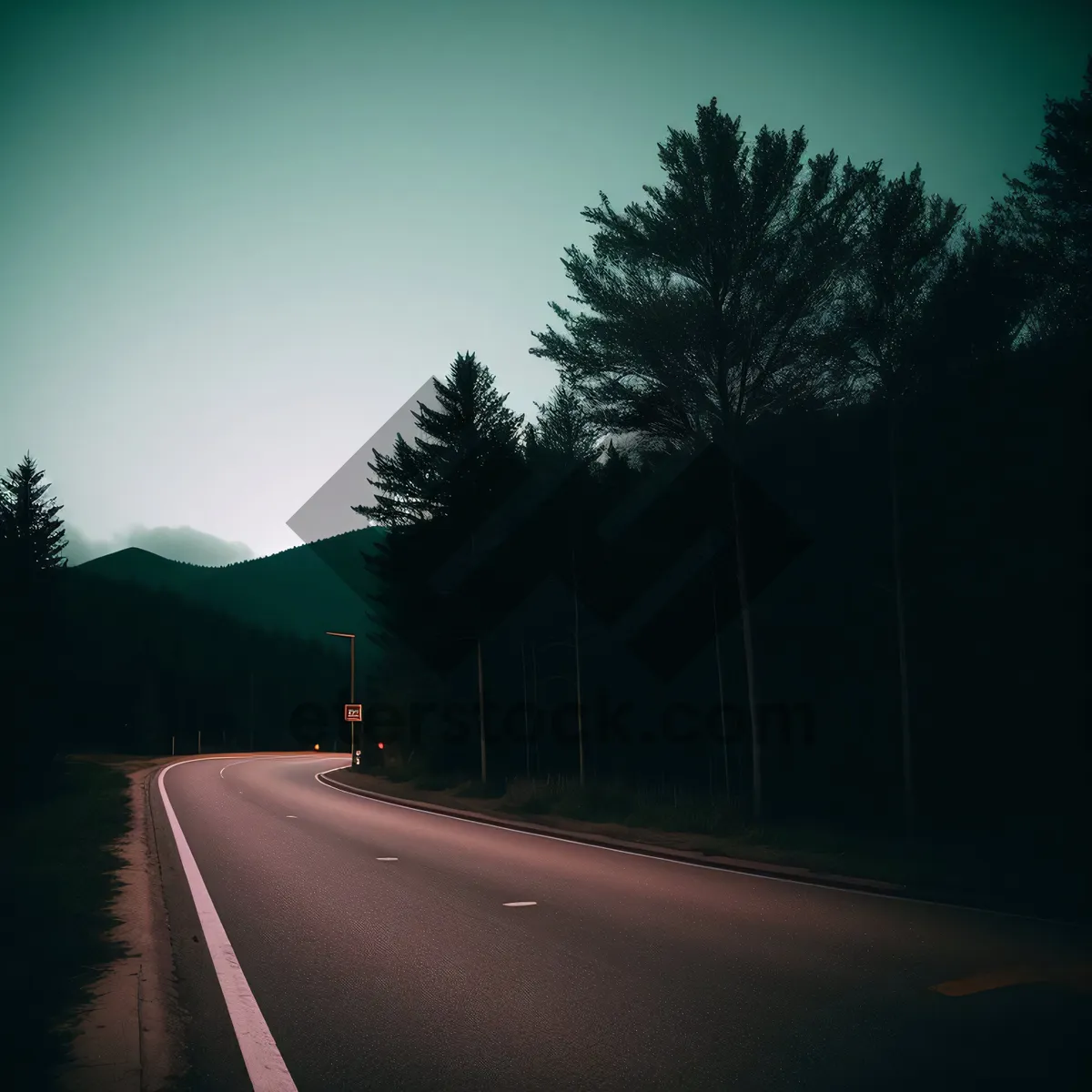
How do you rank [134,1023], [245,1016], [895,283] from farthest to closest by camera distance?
1. [895,283]
2. [245,1016]
3. [134,1023]

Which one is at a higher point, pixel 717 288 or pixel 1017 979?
pixel 717 288

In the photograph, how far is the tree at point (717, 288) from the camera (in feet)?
56.6

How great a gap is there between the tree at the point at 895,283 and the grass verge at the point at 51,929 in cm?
1356

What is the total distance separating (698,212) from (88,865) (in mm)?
15939

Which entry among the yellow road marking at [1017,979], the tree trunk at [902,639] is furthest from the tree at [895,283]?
the yellow road marking at [1017,979]

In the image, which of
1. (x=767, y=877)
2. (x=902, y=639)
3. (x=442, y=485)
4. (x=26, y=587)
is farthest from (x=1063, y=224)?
(x=26, y=587)

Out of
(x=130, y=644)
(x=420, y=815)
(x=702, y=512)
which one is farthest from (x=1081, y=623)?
(x=130, y=644)

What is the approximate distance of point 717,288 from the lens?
17906 mm

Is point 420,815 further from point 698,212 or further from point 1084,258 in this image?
point 1084,258

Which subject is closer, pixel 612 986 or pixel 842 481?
pixel 612 986

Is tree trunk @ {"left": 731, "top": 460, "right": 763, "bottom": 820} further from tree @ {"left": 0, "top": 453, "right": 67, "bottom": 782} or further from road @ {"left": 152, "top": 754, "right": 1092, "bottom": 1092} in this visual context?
tree @ {"left": 0, "top": 453, "right": 67, "bottom": 782}

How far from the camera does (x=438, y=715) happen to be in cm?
3941

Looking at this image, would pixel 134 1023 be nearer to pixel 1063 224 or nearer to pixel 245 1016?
pixel 245 1016

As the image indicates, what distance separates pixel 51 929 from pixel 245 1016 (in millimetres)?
3495
